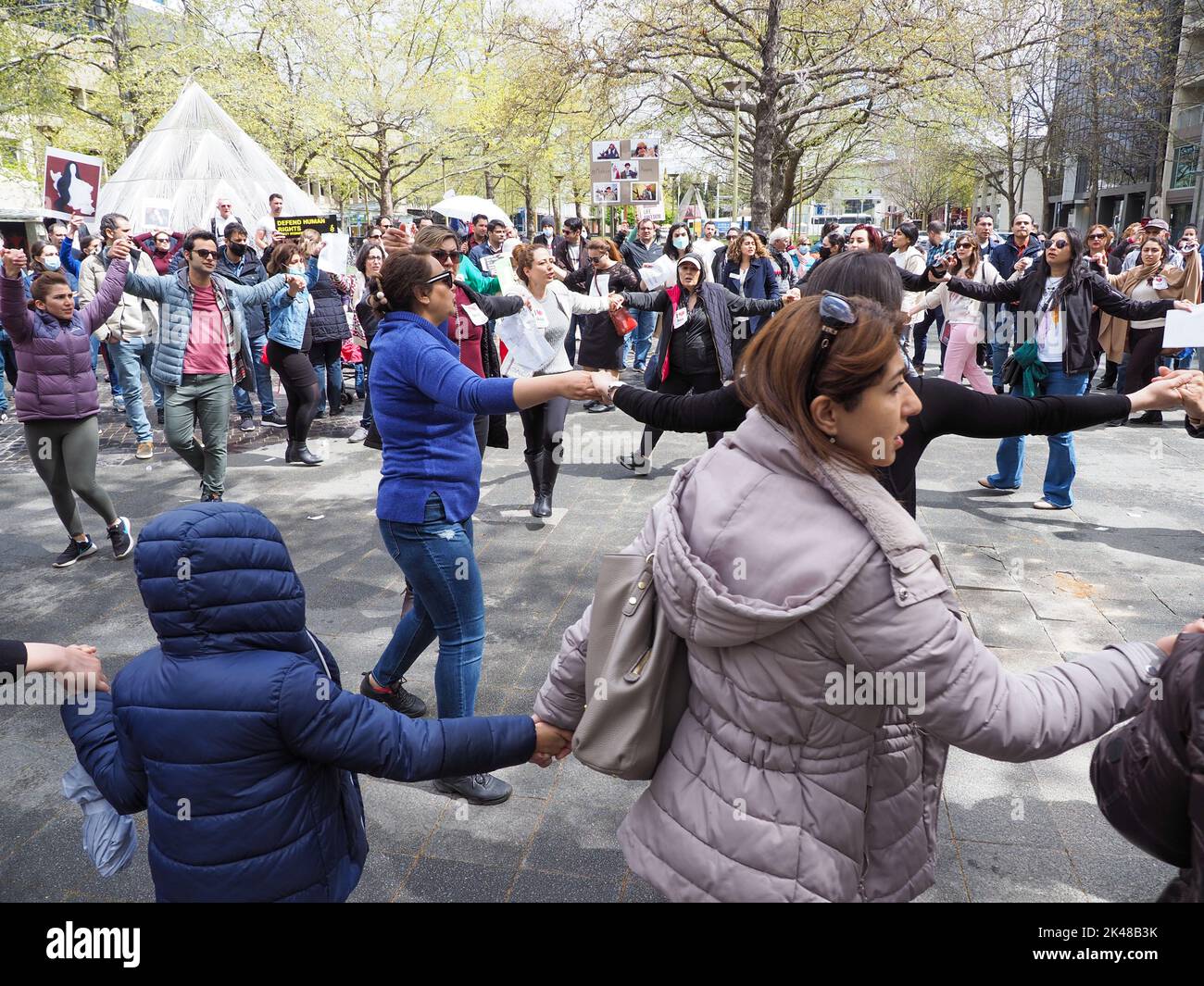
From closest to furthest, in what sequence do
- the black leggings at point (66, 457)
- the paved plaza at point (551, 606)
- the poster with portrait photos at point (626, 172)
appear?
the paved plaza at point (551, 606) → the black leggings at point (66, 457) → the poster with portrait photos at point (626, 172)

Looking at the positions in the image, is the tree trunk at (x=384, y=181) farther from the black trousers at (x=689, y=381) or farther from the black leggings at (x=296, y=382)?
the black trousers at (x=689, y=381)

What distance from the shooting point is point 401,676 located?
3998 millimetres

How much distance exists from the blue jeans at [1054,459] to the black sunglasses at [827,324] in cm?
552

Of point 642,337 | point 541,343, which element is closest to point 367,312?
point 541,343

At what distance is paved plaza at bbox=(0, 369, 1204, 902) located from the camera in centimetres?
303

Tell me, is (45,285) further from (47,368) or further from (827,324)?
(827,324)

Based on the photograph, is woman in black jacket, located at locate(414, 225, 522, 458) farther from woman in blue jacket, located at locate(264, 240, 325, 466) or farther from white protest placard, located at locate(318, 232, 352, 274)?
white protest placard, located at locate(318, 232, 352, 274)

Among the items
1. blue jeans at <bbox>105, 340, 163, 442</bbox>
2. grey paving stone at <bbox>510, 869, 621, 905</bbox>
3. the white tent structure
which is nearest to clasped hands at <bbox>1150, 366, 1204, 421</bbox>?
grey paving stone at <bbox>510, 869, 621, 905</bbox>

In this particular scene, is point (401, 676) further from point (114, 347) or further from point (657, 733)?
point (114, 347)

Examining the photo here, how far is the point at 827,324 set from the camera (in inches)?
63.0

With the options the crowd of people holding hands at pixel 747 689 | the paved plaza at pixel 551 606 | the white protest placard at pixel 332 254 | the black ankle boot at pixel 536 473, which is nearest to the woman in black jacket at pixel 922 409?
the crowd of people holding hands at pixel 747 689

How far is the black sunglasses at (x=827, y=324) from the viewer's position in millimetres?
1575

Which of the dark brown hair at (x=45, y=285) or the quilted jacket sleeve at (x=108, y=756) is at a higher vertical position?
the dark brown hair at (x=45, y=285)
